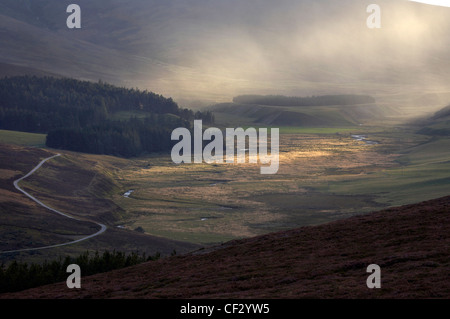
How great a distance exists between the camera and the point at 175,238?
89.5m

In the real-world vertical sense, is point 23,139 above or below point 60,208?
above

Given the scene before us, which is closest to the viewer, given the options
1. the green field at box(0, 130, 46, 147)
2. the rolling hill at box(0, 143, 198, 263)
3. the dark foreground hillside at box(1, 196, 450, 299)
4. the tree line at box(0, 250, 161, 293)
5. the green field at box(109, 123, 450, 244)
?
the dark foreground hillside at box(1, 196, 450, 299)

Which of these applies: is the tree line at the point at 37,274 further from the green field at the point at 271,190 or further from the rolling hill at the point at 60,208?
the green field at the point at 271,190

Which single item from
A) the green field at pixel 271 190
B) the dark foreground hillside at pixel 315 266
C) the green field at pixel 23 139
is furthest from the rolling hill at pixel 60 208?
the dark foreground hillside at pixel 315 266

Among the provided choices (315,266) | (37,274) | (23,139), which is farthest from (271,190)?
(315,266)

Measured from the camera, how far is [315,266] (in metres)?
35.9

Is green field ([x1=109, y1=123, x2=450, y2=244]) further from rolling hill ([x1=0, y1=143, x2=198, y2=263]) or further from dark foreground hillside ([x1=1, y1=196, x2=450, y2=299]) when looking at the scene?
dark foreground hillside ([x1=1, y1=196, x2=450, y2=299])

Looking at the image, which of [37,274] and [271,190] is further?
[271,190]

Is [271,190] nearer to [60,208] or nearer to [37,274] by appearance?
[60,208]

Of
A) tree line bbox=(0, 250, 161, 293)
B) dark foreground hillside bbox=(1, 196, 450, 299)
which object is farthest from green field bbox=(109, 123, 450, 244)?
dark foreground hillside bbox=(1, 196, 450, 299)

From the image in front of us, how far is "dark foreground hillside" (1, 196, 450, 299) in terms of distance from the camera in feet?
97.3

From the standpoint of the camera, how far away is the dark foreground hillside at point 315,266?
29.7 metres

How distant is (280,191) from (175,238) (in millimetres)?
43231
